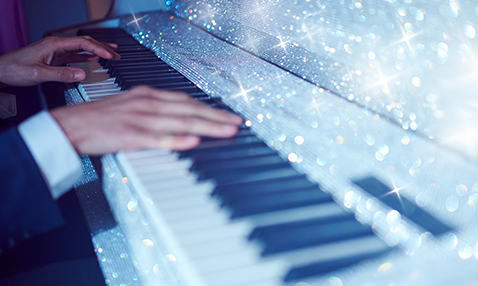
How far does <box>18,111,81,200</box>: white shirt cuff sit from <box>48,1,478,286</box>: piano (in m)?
0.08

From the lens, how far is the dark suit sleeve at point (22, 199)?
1.77 feet

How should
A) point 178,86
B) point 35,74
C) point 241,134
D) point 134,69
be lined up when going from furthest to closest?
1. point 35,74
2. point 134,69
3. point 178,86
4. point 241,134

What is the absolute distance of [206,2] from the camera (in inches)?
48.4

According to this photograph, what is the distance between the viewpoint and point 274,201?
0.46 metres

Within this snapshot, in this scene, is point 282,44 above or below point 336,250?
above

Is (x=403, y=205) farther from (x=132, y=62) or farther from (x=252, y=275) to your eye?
(x=132, y=62)

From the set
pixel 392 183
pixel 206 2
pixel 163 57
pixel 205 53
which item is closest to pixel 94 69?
pixel 163 57

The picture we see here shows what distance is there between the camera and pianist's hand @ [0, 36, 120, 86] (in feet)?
3.66

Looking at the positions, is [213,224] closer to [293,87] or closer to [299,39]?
[293,87]

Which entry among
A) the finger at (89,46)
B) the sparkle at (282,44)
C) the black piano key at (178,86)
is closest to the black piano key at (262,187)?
the black piano key at (178,86)

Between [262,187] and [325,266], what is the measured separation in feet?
0.49
